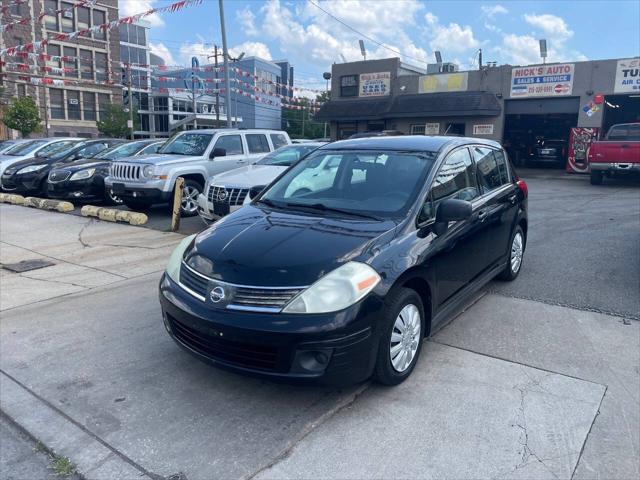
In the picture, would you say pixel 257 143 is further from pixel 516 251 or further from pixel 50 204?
pixel 516 251

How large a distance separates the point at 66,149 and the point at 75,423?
13862mm

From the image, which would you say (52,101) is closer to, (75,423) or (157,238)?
(157,238)

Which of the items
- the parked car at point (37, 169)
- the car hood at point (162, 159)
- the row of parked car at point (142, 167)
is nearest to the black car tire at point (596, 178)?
the row of parked car at point (142, 167)

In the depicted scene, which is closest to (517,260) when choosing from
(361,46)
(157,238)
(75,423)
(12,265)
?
(75,423)

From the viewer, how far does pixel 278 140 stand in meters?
12.0

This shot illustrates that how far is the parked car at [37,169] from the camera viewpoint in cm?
1350

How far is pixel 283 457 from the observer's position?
276 cm

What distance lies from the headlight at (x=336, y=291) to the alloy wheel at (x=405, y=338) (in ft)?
1.32

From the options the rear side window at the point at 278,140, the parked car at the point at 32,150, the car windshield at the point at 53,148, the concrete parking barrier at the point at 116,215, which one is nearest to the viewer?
the concrete parking barrier at the point at 116,215

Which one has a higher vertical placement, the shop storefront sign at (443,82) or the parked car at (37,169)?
the shop storefront sign at (443,82)

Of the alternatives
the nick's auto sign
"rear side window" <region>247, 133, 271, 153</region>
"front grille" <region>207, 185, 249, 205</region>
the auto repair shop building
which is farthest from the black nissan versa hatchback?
the nick's auto sign

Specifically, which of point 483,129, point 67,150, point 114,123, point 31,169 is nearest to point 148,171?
point 31,169

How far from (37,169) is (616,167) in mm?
17311

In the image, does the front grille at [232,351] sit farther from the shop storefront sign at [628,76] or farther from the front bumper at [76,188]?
the shop storefront sign at [628,76]
